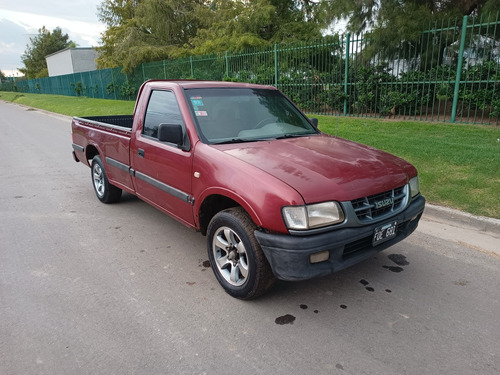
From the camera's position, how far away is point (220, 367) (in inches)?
92.0

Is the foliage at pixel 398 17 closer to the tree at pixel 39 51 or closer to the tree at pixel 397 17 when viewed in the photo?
the tree at pixel 397 17

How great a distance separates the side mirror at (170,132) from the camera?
10.7ft

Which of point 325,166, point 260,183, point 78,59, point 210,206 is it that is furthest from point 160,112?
point 78,59

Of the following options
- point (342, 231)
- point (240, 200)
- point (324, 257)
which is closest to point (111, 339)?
point (240, 200)

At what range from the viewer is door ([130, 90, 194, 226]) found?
139 inches

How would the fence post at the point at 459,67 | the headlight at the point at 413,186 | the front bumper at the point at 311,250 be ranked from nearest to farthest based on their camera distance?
1. the front bumper at the point at 311,250
2. the headlight at the point at 413,186
3. the fence post at the point at 459,67

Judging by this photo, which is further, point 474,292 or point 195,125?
point 195,125

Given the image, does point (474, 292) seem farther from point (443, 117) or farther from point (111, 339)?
point (443, 117)

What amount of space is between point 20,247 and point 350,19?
1033cm

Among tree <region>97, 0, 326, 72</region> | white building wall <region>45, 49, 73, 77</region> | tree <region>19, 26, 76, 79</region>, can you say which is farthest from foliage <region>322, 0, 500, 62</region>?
tree <region>19, 26, 76, 79</region>

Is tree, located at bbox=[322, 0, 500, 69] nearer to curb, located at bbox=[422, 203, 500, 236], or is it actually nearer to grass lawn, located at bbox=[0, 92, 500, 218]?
grass lawn, located at bbox=[0, 92, 500, 218]

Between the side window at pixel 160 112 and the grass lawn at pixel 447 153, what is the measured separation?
1745mm

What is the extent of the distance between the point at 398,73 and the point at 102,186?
8611 mm

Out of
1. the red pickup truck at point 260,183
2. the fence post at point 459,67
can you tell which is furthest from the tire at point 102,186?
the fence post at point 459,67
